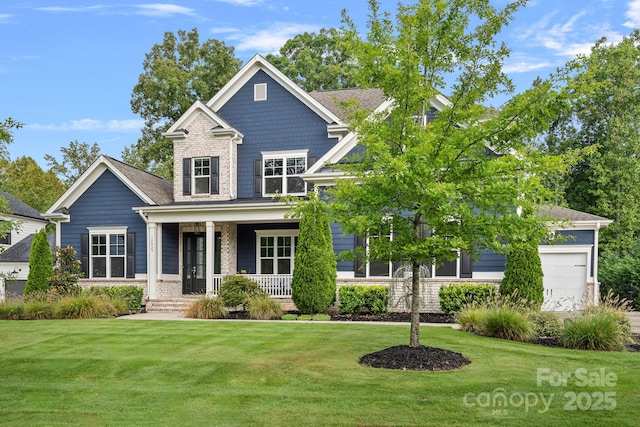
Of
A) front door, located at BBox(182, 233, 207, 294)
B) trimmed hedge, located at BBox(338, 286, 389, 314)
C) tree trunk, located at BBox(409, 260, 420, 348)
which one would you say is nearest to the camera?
tree trunk, located at BBox(409, 260, 420, 348)

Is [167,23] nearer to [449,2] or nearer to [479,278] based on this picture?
[479,278]

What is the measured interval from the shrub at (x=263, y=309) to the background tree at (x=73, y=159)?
38.8m

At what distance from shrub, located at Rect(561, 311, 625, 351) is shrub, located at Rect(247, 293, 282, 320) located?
7974mm

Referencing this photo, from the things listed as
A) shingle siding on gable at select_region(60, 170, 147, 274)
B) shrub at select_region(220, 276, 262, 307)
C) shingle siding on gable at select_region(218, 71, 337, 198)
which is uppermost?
shingle siding on gable at select_region(218, 71, 337, 198)

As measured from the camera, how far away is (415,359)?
8.25 metres

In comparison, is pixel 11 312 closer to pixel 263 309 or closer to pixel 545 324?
pixel 263 309

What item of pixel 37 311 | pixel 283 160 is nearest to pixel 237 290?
pixel 283 160

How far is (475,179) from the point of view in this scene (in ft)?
25.6

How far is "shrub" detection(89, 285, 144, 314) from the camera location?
702 inches

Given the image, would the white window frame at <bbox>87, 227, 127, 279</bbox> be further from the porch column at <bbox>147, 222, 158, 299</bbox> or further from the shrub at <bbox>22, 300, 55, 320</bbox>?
the shrub at <bbox>22, 300, 55, 320</bbox>

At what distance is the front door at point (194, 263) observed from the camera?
65.8 feet

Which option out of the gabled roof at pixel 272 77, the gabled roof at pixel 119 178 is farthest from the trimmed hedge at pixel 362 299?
the gabled roof at pixel 119 178

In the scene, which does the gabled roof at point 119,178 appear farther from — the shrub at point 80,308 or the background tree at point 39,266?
the shrub at point 80,308

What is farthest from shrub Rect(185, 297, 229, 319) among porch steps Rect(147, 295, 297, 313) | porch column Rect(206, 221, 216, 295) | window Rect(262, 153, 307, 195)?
window Rect(262, 153, 307, 195)
